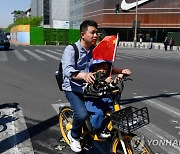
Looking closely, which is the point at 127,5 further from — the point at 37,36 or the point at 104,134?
the point at 104,134

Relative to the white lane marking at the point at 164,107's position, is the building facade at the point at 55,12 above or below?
above

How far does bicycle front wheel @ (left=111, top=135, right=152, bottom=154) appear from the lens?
117 inches

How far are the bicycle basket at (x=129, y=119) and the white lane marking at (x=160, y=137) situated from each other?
1341 mm

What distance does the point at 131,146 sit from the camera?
3.04 m

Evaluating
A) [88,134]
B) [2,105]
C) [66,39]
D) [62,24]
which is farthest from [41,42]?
[62,24]

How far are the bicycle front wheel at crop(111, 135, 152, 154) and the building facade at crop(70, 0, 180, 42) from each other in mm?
53129

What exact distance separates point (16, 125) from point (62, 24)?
100.0m

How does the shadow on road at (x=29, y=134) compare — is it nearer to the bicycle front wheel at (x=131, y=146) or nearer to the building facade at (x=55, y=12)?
the bicycle front wheel at (x=131, y=146)

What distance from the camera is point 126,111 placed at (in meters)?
2.93

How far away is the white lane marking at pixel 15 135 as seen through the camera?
3.87 m

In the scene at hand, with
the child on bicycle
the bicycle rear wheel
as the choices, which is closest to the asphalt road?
the bicycle rear wheel

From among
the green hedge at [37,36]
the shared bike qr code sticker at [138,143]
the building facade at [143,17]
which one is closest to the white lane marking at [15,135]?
the shared bike qr code sticker at [138,143]

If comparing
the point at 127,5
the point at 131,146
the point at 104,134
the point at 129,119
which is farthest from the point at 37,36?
the point at 129,119

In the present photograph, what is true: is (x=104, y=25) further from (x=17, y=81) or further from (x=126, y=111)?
(x=126, y=111)
